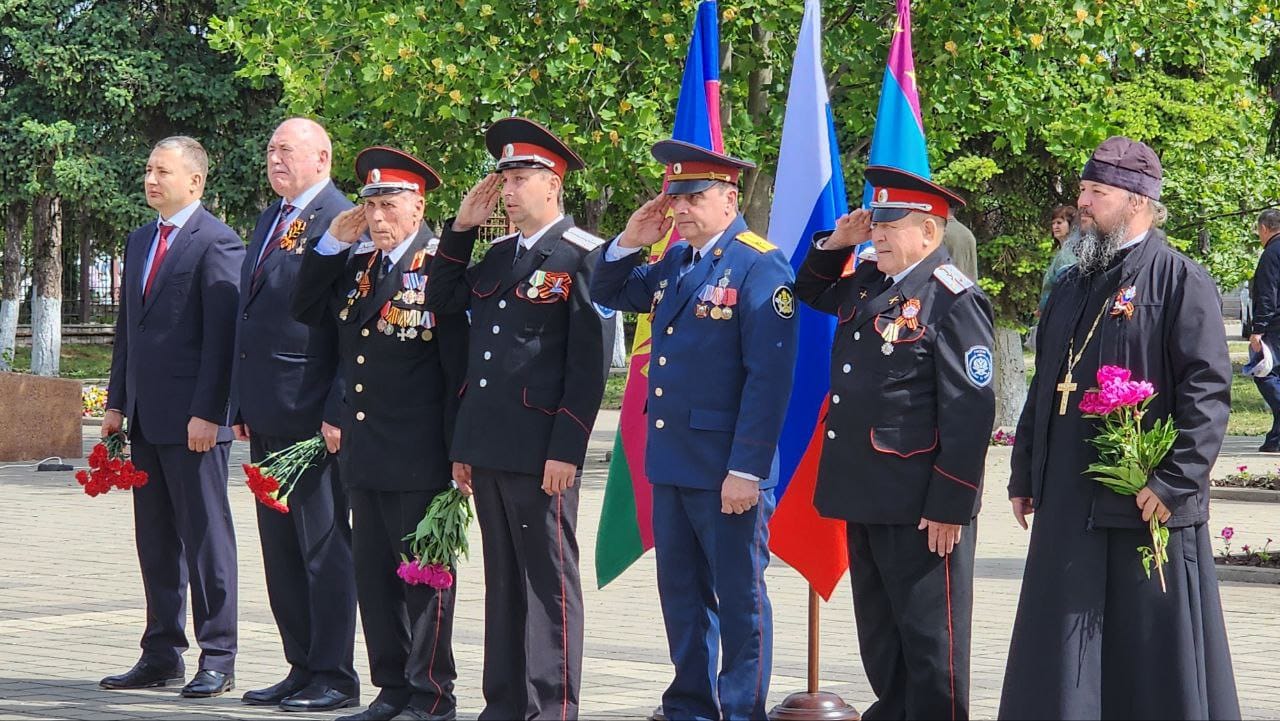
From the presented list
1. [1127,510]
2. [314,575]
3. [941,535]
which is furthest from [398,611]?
[1127,510]

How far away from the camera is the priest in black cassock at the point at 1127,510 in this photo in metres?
5.30

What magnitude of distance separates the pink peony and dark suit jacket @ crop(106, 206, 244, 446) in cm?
382

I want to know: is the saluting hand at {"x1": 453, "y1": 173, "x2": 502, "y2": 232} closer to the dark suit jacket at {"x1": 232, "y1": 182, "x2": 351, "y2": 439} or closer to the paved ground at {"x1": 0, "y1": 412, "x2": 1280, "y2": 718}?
the dark suit jacket at {"x1": 232, "y1": 182, "x2": 351, "y2": 439}

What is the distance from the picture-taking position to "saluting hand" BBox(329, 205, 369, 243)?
686 centimetres

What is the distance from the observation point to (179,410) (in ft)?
24.8

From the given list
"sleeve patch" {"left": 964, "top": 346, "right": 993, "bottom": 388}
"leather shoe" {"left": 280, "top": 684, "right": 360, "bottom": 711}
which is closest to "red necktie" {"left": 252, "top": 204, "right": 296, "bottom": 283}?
"leather shoe" {"left": 280, "top": 684, "right": 360, "bottom": 711}

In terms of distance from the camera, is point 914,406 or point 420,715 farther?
point 420,715

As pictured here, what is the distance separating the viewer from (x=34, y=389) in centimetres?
1753

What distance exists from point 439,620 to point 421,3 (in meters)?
9.99

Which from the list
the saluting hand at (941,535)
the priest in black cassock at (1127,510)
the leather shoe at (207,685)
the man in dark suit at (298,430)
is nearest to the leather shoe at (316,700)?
the man in dark suit at (298,430)

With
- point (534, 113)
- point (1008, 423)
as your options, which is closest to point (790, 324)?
point (534, 113)

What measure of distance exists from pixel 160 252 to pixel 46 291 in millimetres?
27304

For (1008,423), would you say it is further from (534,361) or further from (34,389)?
(534,361)

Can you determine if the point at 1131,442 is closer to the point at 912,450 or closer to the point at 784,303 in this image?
the point at 912,450
